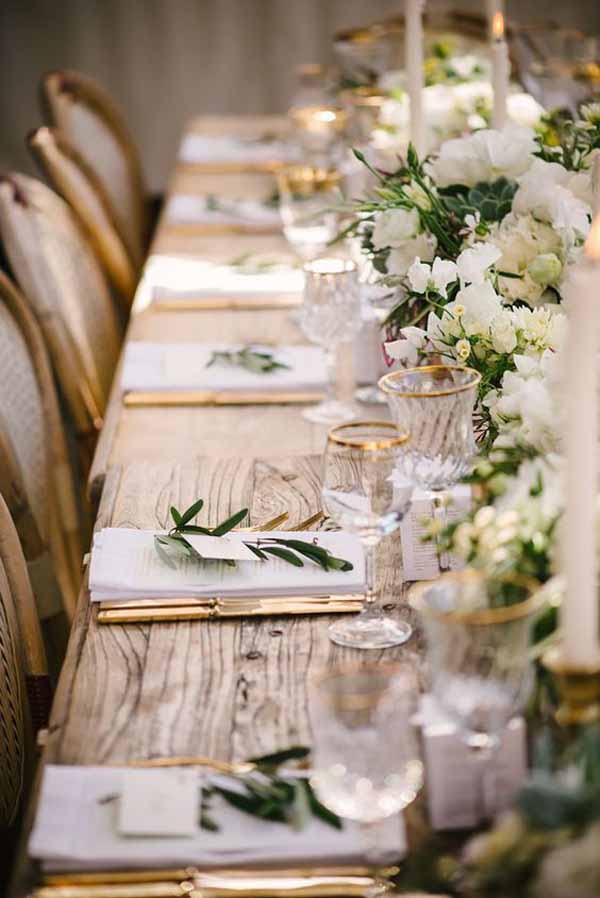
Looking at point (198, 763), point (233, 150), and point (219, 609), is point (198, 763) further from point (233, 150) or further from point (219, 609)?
point (233, 150)

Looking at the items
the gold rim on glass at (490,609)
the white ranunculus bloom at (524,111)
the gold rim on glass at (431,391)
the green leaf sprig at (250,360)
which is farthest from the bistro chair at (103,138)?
the gold rim on glass at (490,609)

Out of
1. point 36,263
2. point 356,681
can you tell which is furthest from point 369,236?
point 356,681

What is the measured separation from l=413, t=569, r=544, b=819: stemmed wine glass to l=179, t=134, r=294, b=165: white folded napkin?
3059 millimetres

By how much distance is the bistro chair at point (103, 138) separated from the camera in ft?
13.4

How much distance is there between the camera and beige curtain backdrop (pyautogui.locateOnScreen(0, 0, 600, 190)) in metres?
6.12

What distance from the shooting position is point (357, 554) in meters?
1.52

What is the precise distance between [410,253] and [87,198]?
5.44 feet

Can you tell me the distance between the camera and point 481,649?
0.99 m

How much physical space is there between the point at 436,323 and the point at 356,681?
69 centimetres

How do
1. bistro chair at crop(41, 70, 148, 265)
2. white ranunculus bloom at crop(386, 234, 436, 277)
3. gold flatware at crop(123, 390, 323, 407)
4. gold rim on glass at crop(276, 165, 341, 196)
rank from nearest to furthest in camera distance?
white ranunculus bloom at crop(386, 234, 436, 277) → gold flatware at crop(123, 390, 323, 407) → gold rim on glass at crop(276, 165, 341, 196) → bistro chair at crop(41, 70, 148, 265)

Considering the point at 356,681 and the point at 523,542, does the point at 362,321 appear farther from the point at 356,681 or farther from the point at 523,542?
the point at 356,681

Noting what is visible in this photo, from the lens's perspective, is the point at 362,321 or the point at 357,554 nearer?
the point at 357,554

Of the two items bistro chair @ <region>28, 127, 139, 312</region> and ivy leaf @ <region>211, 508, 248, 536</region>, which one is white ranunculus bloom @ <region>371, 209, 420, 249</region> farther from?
bistro chair @ <region>28, 127, 139, 312</region>

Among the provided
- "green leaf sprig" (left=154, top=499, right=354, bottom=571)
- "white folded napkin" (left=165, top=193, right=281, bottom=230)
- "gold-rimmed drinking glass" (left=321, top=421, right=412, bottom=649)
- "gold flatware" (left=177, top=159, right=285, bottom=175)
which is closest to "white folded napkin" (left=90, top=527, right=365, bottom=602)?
"green leaf sprig" (left=154, top=499, right=354, bottom=571)
